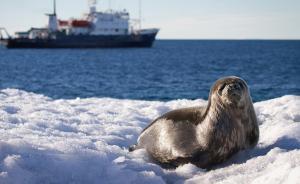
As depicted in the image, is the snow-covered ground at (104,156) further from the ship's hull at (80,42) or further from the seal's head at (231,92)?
the ship's hull at (80,42)

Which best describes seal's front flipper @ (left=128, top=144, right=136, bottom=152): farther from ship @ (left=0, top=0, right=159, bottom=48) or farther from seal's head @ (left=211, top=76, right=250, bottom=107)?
ship @ (left=0, top=0, right=159, bottom=48)

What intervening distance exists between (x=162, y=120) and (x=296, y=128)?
1586 millimetres

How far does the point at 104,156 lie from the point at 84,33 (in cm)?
8100

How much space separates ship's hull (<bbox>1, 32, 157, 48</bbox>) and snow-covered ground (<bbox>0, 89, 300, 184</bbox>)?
252 feet

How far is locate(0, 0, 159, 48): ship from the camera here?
272 feet

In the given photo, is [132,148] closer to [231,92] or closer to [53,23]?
[231,92]

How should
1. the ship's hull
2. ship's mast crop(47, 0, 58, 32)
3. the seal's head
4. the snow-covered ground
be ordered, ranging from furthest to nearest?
ship's mast crop(47, 0, 58, 32) → the ship's hull → the seal's head → the snow-covered ground

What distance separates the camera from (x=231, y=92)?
16.5ft

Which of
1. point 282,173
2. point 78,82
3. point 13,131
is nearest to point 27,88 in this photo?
point 78,82

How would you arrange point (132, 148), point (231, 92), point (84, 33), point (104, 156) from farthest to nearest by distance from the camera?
point (84, 33) < point (132, 148) < point (231, 92) < point (104, 156)

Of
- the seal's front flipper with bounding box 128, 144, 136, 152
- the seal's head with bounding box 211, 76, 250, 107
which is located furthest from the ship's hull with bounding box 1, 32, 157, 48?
the seal's head with bounding box 211, 76, 250, 107

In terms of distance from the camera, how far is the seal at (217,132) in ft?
16.6

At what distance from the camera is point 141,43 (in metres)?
89.6

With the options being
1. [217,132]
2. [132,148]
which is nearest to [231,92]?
[217,132]
